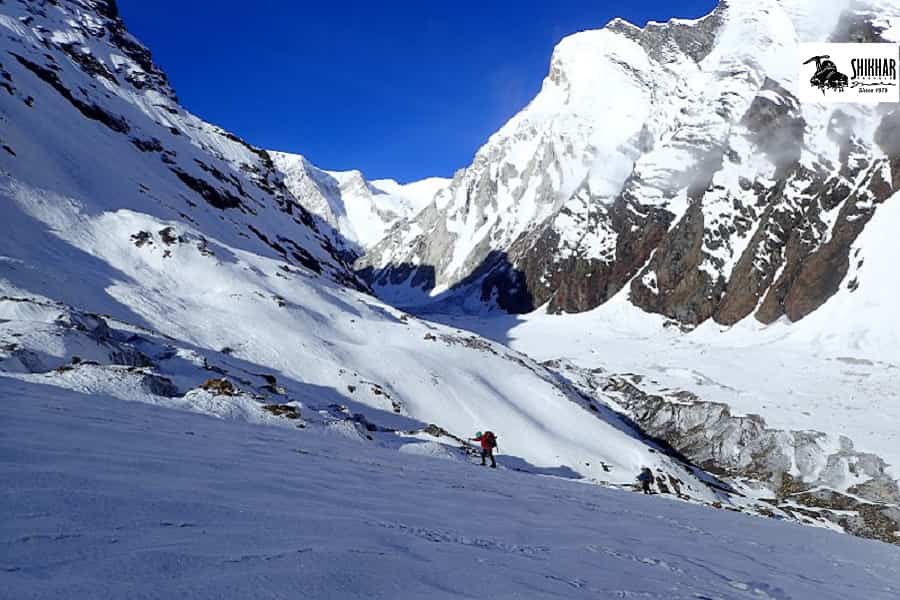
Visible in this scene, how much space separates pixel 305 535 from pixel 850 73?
151736mm

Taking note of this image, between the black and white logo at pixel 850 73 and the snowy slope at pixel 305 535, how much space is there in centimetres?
13482

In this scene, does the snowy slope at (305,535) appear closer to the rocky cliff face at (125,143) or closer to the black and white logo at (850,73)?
the rocky cliff face at (125,143)

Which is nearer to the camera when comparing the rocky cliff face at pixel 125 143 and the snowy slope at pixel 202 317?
the snowy slope at pixel 202 317

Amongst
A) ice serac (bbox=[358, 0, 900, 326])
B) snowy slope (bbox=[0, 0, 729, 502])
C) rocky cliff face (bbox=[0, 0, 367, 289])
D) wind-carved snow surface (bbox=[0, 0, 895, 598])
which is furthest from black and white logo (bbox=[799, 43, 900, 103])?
rocky cliff face (bbox=[0, 0, 367, 289])

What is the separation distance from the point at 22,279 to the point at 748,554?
4054cm

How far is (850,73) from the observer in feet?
411

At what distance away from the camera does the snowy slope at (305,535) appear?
12.8ft

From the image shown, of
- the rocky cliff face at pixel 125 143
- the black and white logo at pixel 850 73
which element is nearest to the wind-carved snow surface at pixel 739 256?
the black and white logo at pixel 850 73

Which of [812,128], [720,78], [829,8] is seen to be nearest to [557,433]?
[812,128]

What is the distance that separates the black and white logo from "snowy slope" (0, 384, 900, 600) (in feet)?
442

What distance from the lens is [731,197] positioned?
127 meters

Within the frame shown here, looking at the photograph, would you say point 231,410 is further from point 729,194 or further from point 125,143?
point 729,194

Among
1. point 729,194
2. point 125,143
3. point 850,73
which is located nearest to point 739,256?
point 729,194

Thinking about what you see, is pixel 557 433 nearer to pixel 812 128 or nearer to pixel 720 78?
pixel 812 128
